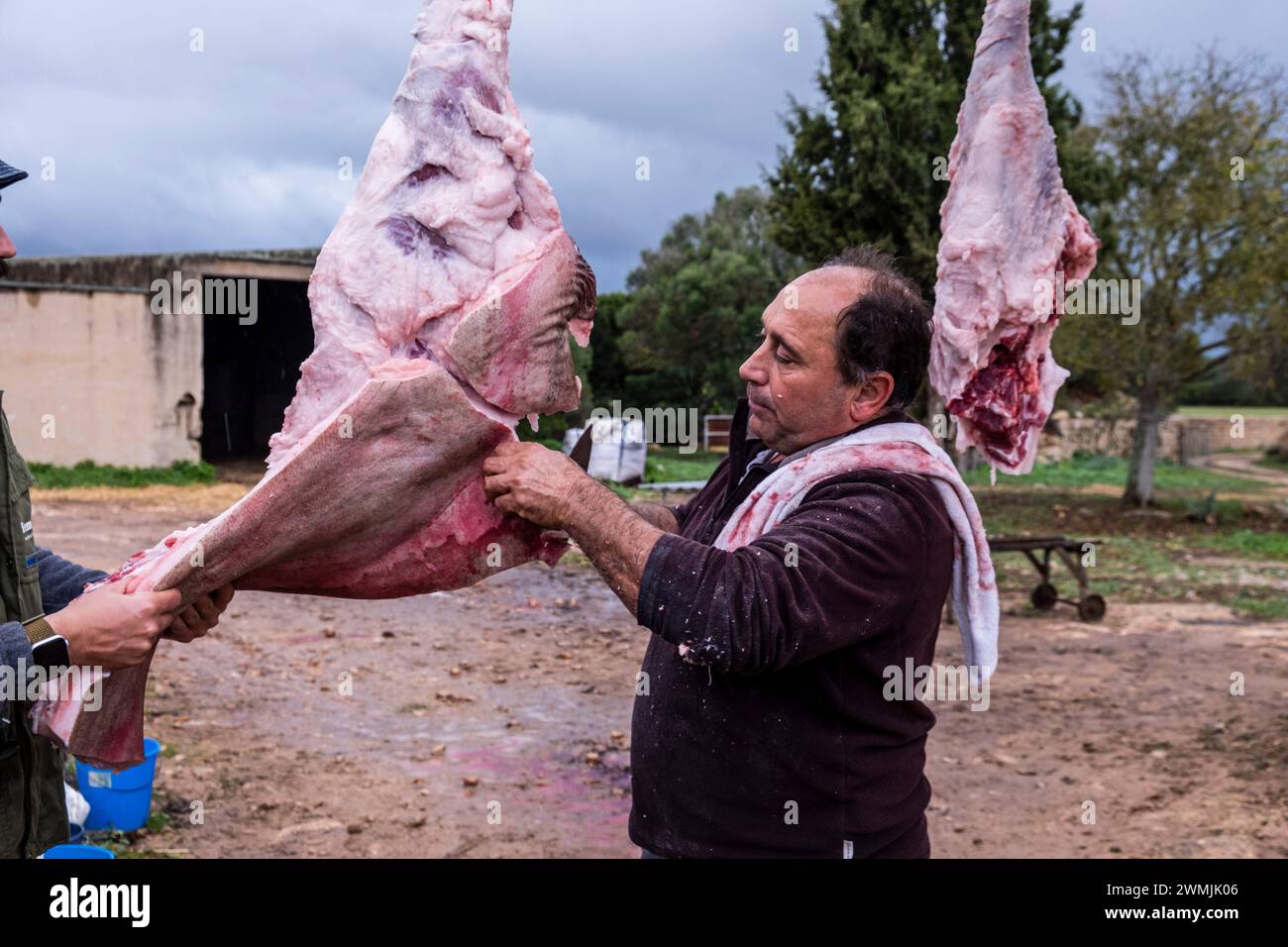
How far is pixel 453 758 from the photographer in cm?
616

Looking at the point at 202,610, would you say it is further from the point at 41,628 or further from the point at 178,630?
the point at 41,628

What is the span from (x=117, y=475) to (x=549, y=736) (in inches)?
527

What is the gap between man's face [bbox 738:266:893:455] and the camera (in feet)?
7.98

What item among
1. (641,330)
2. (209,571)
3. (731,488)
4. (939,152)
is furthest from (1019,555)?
(641,330)

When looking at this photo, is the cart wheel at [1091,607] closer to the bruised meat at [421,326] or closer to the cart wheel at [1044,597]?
the cart wheel at [1044,597]

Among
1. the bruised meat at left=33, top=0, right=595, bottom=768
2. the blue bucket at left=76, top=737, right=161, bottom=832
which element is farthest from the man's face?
the blue bucket at left=76, top=737, right=161, bottom=832

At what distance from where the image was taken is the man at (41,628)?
2.25 metres

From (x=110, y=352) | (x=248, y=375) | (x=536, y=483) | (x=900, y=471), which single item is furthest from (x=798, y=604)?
(x=248, y=375)

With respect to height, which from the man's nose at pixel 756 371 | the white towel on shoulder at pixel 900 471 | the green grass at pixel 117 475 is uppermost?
the man's nose at pixel 756 371

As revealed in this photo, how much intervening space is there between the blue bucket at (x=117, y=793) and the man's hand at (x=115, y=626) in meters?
2.84

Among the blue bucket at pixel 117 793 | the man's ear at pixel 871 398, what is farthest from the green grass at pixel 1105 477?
the man's ear at pixel 871 398

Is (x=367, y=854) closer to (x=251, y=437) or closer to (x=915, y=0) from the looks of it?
(x=915, y=0)

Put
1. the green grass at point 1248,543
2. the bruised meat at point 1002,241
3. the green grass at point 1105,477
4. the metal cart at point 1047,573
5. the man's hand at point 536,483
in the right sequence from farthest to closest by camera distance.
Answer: the green grass at point 1105,477 → the green grass at point 1248,543 → the metal cart at point 1047,573 → the bruised meat at point 1002,241 → the man's hand at point 536,483
